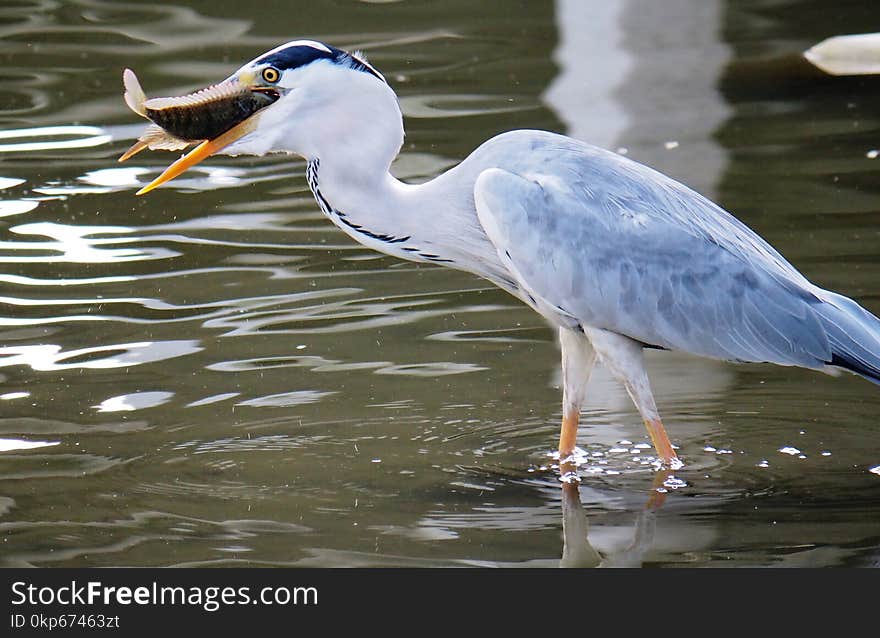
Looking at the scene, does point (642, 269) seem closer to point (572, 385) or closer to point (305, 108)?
point (572, 385)

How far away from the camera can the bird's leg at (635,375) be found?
638 cm

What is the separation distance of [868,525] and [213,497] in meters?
2.34

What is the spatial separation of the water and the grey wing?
0.53 m

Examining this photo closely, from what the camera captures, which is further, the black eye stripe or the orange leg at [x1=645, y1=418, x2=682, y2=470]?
the orange leg at [x1=645, y1=418, x2=682, y2=470]

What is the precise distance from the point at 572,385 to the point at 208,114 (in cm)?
173

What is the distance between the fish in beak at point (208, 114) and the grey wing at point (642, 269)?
87 centimetres

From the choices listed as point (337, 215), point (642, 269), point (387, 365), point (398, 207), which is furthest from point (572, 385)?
point (387, 365)

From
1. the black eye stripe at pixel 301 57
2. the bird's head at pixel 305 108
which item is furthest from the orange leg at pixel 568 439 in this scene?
the black eye stripe at pixel 301 57

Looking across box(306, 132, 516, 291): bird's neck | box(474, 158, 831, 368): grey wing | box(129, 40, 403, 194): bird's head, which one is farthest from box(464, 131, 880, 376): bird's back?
box(129, 40, 403, 194): bird's head

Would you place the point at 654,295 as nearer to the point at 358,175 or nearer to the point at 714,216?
the point at 714,216

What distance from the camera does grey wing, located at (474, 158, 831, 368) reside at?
6.33 meters

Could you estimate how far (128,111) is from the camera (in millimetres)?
13336

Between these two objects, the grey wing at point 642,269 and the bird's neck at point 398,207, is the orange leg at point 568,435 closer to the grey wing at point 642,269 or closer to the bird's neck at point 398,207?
the grey wing at point 642,269

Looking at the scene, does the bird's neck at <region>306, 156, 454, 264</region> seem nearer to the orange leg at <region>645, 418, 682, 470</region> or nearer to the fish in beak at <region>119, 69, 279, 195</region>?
the fish in beak at <region>119, 69, 279, 195</region>
